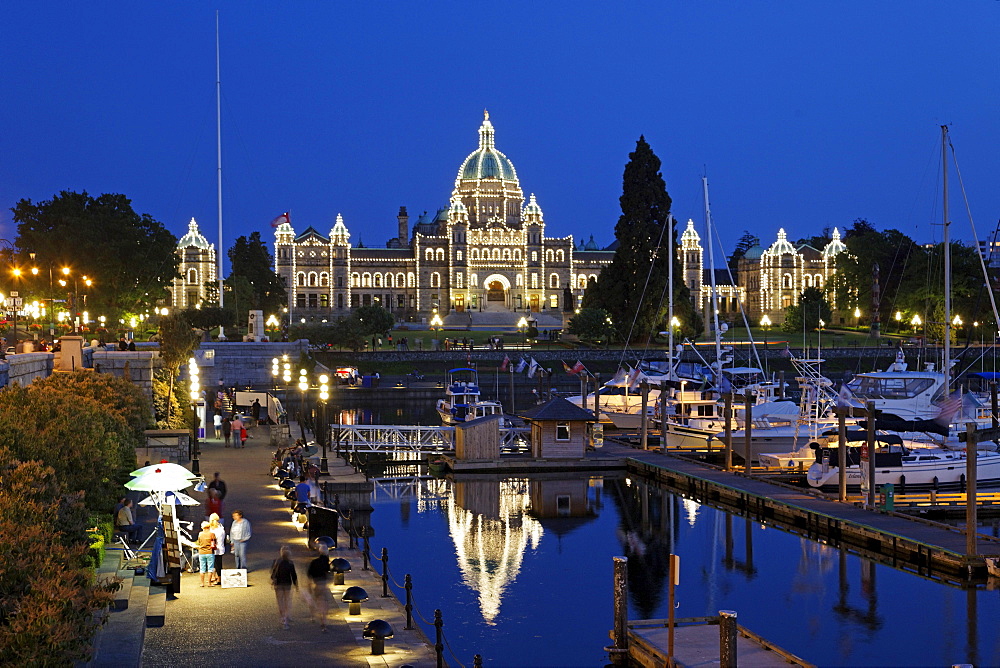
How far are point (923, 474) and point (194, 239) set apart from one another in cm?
15492

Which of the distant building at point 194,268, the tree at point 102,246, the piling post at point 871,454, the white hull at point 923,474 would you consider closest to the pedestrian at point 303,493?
the piling post at point 871,454

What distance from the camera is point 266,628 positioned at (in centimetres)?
1789

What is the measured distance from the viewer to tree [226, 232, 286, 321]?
126375 millimetres

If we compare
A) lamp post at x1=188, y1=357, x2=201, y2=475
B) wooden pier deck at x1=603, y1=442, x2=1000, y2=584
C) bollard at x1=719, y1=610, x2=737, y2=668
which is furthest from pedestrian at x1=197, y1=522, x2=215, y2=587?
wooden pier deck at x1=603, y1=442, x2=1000, y2=584

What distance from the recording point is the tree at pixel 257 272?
126375 millimetres

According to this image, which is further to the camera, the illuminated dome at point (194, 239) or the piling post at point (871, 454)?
the illuminated dome at point (194, 239)

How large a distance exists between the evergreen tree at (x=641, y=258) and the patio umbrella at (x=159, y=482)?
70375 millimetres

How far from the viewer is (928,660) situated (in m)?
21.4

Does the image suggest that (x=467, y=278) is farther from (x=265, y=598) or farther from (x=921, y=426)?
(x=265, y=598)

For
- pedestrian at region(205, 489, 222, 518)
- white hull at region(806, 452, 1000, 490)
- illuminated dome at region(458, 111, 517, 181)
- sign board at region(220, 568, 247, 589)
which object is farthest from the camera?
illuminated dome at region(458, 111, 517, 181)

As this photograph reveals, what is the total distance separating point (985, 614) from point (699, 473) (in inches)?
656

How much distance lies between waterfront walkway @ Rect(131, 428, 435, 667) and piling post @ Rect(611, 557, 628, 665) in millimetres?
3724

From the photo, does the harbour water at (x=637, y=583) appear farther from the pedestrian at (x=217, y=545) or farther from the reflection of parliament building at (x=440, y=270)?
the reflection of parliament building at (x=440, y=270)

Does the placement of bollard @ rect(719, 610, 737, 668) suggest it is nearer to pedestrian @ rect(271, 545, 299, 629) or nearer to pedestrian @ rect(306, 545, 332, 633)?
pedestrian @ rect(306, 545, 332, 633)
